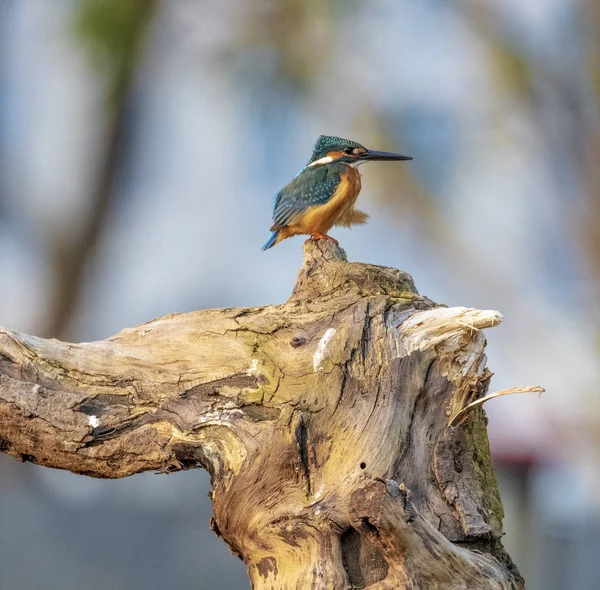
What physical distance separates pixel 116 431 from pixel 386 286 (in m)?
0.55

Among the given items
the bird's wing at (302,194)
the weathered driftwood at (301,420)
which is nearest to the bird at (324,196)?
the bird's wing at (302,194)

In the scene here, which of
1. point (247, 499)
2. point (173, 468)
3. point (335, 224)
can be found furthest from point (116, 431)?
point (335, 224)

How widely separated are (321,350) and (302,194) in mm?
1010

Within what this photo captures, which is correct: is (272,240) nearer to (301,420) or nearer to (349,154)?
(349,154)

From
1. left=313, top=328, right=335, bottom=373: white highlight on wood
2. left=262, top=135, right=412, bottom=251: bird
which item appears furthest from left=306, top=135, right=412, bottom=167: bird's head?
left=313, top=328, right=335, bottom=373: white highlight on wood

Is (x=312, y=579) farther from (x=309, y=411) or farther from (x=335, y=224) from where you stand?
(x=335, y=224)

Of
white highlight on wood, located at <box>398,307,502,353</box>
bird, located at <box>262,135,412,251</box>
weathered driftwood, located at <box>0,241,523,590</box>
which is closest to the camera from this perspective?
weathered driftwood, located at <box>0,241,523,590</box>

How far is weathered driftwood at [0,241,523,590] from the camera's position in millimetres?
1309

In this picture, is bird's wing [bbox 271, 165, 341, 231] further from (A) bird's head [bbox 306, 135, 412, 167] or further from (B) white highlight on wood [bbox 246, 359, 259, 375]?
(B) white highlight on wood [bbox 246, 359, 259, 375]

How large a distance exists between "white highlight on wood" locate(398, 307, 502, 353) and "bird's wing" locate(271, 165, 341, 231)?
94 centimetres

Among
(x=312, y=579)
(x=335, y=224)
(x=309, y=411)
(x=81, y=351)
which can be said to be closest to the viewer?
(x=312, y=579)

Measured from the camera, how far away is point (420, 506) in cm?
133

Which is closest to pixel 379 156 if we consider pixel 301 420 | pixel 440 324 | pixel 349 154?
pixel 349 154

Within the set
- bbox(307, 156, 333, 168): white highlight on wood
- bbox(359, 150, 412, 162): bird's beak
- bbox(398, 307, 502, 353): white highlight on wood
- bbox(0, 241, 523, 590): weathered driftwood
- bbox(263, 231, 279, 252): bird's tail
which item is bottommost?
bbox(0, 241, 523, 590): weathered driftwood
